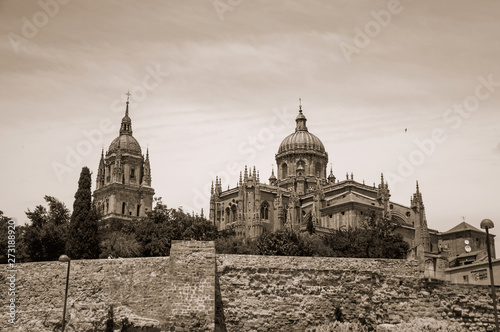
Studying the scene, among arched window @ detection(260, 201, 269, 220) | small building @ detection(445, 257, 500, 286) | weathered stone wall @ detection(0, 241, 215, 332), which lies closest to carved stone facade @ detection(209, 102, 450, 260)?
→ arched window @ detection(260, 201, 269, 220)

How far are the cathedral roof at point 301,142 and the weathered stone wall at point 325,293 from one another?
239 feet

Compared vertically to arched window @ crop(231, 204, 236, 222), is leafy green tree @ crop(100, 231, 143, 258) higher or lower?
lower

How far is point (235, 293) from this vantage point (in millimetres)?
24406

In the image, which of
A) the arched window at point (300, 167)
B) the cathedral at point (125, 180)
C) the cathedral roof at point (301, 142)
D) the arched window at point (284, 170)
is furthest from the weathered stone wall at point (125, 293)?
the cathedral roof at point (301, 142)

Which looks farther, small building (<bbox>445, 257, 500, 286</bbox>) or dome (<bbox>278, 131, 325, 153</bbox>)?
dome (<bbox>278, 131, 325, 153</bbox>)

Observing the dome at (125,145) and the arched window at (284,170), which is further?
the arched window at (284,170)

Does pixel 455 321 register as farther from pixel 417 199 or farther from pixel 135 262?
pixel 417 199

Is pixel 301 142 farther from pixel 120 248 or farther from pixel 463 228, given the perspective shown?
pixel 120 248

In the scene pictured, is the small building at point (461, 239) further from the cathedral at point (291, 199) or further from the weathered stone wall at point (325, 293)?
the weathered stone wall at point (325, 293)

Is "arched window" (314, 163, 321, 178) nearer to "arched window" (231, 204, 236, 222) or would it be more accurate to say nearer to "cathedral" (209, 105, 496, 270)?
"cathedral" (209, 105, 496, 270)

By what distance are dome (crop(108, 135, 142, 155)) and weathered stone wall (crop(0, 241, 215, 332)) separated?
2627 inches

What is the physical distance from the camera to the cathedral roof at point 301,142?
322ft

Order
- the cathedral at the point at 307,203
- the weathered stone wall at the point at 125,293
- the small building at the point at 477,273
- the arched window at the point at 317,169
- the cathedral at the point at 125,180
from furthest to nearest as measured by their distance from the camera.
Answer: the arched window at the point at 317,169
the cathedral at the point at 125,180
the cathedral at the point at 307,203
the small building at the point at 477,273
the weathered stone wall at the point at 125,293

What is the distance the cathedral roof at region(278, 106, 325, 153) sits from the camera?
3858 inches
